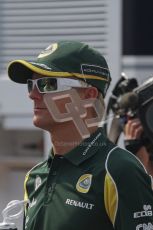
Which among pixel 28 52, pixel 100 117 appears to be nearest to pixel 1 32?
pixel 28 52

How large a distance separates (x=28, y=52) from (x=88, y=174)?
3949 mm

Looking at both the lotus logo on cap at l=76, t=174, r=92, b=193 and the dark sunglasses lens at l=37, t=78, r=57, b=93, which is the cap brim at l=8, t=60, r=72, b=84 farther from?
the lotus logo on cap at l=76, t=174, r=92, b=193

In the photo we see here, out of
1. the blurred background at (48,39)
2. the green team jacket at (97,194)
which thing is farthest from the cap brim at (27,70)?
the blurred background at (48,39)

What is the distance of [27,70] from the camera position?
247 cm

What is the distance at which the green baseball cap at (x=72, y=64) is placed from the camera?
234cm

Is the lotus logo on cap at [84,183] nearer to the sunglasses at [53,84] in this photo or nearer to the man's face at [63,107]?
the man's face at [63,107]

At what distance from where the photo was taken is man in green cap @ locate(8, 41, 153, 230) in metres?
2.17

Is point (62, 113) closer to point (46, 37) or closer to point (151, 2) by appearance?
point (151, 2)

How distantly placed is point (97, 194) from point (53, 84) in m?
0.41

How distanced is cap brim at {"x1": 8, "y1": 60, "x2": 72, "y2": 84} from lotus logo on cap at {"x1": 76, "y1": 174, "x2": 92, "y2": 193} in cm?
34

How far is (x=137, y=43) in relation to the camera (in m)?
5.55

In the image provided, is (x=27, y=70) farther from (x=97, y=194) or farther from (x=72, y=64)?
(x=97, y=194)

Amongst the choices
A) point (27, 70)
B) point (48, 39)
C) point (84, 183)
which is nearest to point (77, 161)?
point (84, 183)

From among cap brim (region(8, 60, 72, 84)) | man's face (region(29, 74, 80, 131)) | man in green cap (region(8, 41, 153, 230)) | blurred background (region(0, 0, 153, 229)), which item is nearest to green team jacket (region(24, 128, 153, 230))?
man in green cap (region(8, 41, 153, 230))
